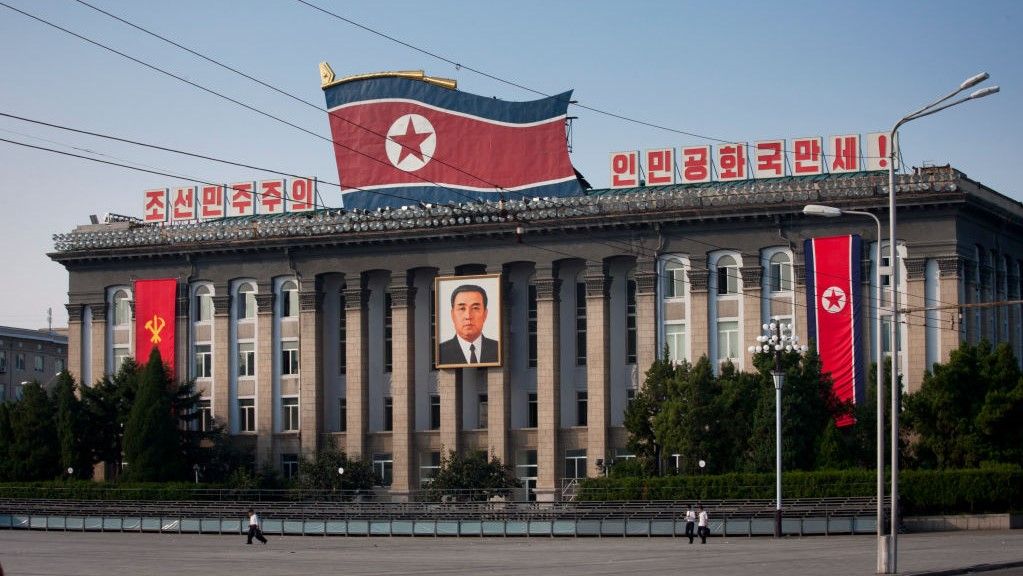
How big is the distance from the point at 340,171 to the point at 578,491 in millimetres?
25454

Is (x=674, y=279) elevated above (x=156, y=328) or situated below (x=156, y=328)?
above

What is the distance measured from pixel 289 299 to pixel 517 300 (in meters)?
14.7

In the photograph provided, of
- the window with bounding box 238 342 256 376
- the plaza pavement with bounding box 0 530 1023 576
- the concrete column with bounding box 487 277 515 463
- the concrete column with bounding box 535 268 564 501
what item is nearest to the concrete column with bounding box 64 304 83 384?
the window with bounding box 238 342 256 376

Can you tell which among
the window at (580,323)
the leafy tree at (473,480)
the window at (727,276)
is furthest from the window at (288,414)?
the window at (727,276)

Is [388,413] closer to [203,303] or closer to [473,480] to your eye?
[473,480]

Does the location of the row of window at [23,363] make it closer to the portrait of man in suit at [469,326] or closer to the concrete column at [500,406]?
the portrait of man in suit at [469,326]

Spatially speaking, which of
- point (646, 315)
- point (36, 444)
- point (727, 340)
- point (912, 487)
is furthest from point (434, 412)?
point (912, 487)

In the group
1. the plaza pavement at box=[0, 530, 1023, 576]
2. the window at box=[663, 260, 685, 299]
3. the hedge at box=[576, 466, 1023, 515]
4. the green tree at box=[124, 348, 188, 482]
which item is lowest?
the plaza pavement at box=[0, 530, 1023, 576]

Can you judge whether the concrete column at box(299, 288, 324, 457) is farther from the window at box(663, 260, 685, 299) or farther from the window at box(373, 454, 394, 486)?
the window at box(663, 260, 685, 299)

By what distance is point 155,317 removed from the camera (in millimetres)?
98000

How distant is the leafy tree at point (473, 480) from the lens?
277 ft

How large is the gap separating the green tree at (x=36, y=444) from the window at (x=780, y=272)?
42.2 m

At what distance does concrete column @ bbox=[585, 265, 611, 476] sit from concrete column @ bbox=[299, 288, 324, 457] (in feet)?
53.9

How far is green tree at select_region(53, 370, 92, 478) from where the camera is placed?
91375 millimetres
